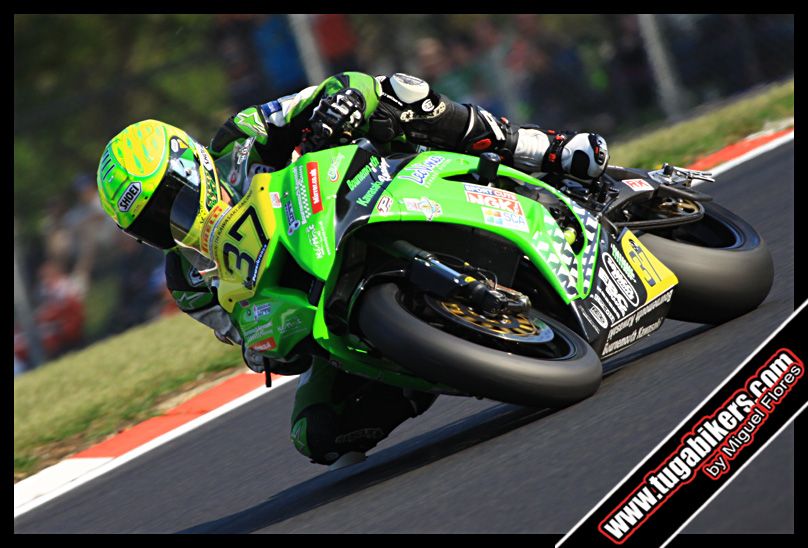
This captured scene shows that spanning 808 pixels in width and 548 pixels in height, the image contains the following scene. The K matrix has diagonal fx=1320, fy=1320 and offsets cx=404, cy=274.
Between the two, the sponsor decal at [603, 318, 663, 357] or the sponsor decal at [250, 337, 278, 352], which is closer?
the sponsor decal at [250, 337, 278, 352]

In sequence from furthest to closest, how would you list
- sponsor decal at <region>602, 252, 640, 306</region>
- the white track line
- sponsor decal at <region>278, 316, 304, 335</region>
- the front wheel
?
1. the white track line
2. sponsor decal at <region>602, 252, 640, 306</region>
3. sponsor decal at <region>278, 316, 304, 335</region>
4. the front wheel

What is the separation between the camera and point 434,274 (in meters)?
4.45

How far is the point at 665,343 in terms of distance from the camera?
18.8ft

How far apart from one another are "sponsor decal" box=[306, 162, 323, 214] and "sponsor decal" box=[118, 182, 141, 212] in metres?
0.61

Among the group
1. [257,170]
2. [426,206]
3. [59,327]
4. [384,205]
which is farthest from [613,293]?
[59,327]

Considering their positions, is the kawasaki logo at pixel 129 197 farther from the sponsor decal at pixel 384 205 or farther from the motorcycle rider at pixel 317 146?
the sponsor decal at pixel 384 205

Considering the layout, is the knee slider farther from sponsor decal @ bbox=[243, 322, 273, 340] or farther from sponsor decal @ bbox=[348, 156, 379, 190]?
sponsor decal @ bbox=[348, 156, 379, 190]

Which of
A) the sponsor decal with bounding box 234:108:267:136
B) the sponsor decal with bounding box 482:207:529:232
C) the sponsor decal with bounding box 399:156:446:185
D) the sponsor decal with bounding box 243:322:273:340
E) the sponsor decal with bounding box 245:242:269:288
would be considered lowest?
the sponsor decal with bounding box 243:322:273:340

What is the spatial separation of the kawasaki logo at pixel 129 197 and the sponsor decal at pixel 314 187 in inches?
23.9

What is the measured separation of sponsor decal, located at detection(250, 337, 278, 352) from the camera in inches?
182

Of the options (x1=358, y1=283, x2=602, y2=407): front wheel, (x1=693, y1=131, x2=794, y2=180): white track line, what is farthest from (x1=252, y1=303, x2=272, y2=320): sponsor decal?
(x1=693, y1=131, x2=794, y2=180): white track line

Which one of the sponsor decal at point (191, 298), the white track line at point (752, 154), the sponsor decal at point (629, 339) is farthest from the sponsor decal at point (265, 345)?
the white track line at point (752, 154)

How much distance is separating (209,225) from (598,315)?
1.46 metres

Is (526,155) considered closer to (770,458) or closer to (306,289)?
(306,289)
